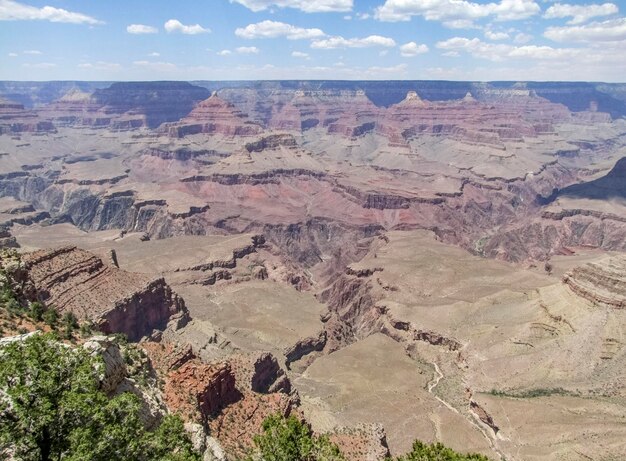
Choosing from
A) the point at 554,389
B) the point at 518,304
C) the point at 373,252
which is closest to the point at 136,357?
the point at 554,389

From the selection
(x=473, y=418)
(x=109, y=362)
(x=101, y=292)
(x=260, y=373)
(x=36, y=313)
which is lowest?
(x=473, y=418)

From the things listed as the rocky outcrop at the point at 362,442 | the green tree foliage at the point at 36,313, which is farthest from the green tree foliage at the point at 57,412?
the rocky outcrop at the point at 362,442

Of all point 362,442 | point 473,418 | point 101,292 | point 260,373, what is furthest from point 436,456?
point 101,292

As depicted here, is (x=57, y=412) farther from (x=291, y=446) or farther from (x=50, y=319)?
(x=50, y=319)

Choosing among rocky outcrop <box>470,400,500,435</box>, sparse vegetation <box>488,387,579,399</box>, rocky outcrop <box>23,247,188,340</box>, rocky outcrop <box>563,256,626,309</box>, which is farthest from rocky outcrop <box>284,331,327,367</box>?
rocky outcrop <box>563,256,626,309</box>

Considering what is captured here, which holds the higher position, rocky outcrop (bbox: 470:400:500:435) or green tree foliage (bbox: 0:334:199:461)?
green tree foliage (bbox: 0:334:199:461)

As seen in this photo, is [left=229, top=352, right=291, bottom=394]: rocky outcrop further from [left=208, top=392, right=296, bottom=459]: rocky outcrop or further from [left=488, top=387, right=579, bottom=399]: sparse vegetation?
[left=488, top=387, right=579, bottom=399]: sparse vegetation

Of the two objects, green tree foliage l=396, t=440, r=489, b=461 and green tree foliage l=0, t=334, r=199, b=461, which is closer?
green tree foliage l=0, t=334, r=199, b=461
